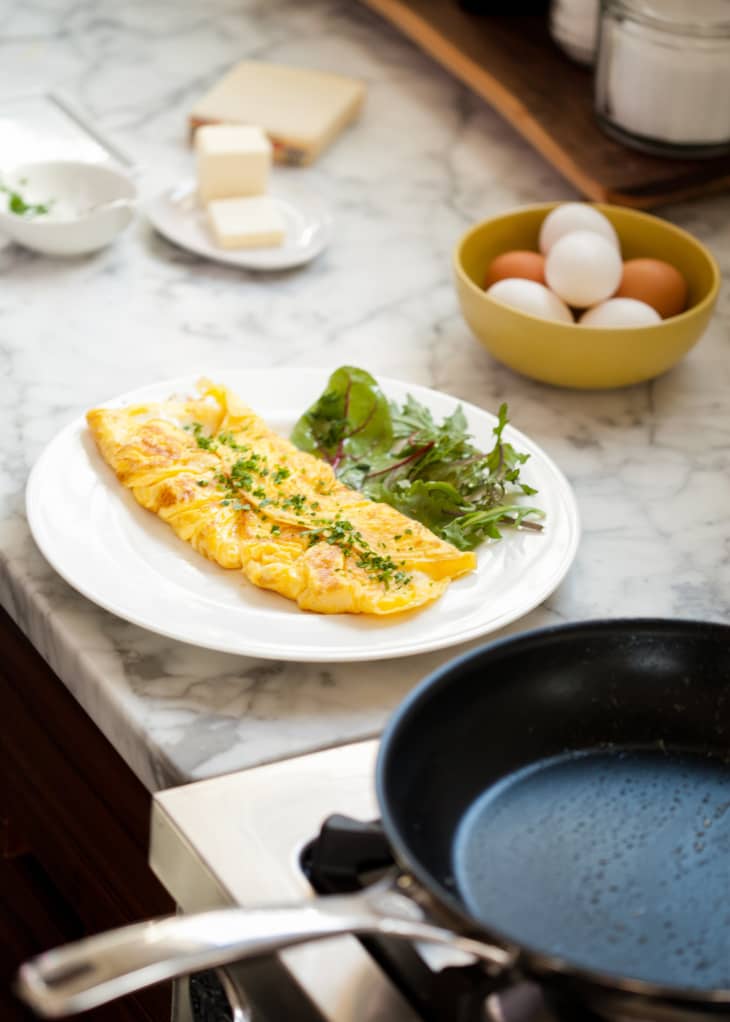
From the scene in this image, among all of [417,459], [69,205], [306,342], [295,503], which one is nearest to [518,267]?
[306,342]

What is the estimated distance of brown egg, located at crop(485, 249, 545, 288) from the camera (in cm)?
139

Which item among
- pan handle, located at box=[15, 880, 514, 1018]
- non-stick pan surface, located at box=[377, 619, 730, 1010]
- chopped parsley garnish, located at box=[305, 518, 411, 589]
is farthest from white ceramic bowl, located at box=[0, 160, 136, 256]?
pan handle, located at box=[15, 880, 514, 1018]

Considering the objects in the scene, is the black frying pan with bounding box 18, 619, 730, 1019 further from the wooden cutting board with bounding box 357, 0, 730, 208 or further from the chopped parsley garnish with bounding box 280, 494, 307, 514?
the wooden cutting board with bounding box 357, 0, 730, 208

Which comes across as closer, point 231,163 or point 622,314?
point 622,314

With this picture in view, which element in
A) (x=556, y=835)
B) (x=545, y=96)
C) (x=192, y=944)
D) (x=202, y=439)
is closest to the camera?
(x=192, y=944)

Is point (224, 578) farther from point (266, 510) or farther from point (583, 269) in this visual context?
point (583, 269)

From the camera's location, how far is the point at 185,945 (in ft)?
1.87

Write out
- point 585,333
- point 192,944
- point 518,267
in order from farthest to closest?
point 518,267, point 585,333, point 192,944

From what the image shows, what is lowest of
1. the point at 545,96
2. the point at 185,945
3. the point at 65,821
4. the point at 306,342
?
the point at 65,821

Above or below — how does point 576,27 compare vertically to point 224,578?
above

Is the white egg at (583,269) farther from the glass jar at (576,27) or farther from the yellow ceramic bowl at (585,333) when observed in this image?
the glass jar at (576,27)

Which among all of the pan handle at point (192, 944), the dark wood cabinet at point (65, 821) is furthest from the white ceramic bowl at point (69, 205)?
the pan handle at point (192, 944)

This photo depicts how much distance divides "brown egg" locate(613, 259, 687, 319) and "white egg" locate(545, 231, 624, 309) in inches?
0.9

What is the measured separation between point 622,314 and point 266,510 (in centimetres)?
46
